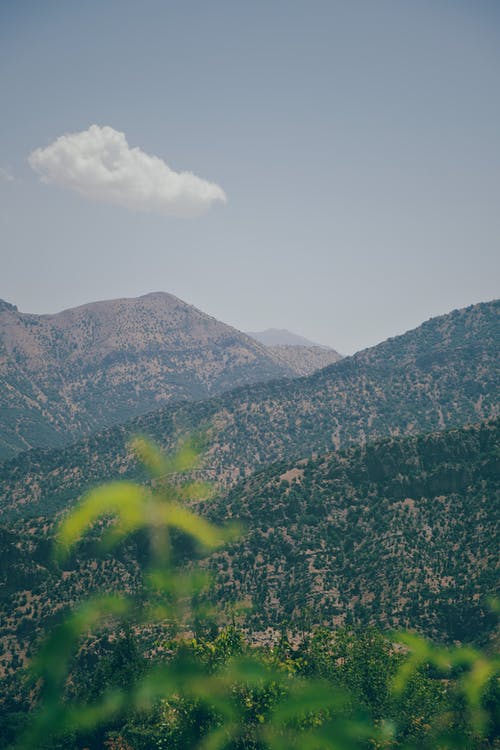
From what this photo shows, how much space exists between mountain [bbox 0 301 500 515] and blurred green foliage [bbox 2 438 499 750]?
3463 inches

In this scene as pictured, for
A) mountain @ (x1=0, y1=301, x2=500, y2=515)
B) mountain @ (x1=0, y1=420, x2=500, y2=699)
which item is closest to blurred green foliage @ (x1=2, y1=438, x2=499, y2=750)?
mountain @ (x1=0, y1=420, x2=500, y2=699)

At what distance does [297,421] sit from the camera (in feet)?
583

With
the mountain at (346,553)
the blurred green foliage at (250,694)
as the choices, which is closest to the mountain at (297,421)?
the mountain at (346,553)

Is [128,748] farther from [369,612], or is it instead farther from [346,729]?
[369,612]

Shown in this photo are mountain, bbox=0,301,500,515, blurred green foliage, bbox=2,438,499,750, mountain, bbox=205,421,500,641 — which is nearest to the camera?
blurred green foliage, bbox=2,438,499,750

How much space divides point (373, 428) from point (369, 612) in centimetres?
8987

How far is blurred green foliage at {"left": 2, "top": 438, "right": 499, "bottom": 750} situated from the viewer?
4100cm

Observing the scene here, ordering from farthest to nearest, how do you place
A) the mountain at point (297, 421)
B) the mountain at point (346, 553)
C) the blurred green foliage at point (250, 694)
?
the mountain at point (297, 421) → the mountain at point (346, 553) → the blurred green foliage at point (250, 694)

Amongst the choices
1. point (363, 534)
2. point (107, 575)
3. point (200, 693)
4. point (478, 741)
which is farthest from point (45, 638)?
point (478, 741)

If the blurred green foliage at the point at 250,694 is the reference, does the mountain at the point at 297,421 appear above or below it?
above

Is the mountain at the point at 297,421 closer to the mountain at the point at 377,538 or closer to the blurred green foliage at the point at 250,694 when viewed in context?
the mountain at the point at 377,538

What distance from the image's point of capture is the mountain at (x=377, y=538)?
7338 cm

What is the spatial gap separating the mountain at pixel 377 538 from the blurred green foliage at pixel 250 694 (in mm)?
8478

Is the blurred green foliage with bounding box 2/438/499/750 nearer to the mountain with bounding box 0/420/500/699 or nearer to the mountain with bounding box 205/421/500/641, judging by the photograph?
the mountain with bounding box 0/420/500/699
